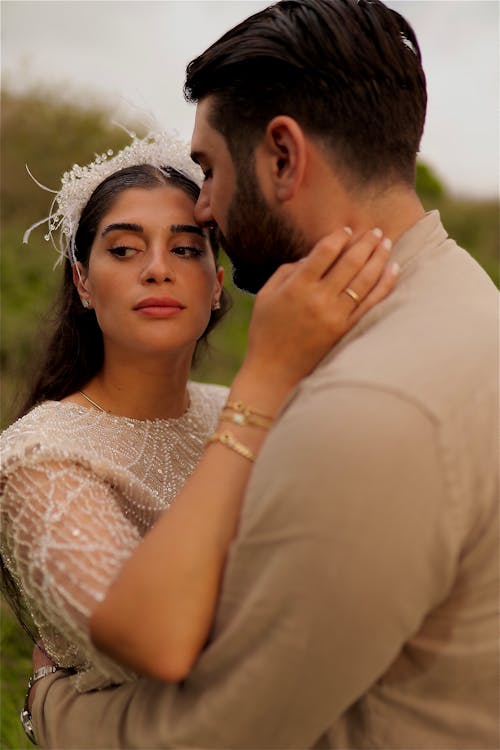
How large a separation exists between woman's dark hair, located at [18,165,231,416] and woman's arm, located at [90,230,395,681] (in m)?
1.19

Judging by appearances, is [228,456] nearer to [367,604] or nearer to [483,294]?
[367,604]

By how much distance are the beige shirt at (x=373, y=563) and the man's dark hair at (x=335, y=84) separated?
0.43 m

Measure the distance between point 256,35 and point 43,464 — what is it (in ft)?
4.10

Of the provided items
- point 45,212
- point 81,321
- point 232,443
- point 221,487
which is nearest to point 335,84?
point 232,443

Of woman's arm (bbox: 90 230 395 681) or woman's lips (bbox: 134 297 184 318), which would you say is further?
woman's lips (bbox: 134 297 184 318)

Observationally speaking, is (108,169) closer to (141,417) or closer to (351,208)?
(141,417)

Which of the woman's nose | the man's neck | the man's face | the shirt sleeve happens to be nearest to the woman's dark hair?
the woman's nose

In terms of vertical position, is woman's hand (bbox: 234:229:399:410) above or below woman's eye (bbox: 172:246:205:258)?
above

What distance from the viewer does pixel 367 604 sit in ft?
5.27

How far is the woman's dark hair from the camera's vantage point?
122 inches

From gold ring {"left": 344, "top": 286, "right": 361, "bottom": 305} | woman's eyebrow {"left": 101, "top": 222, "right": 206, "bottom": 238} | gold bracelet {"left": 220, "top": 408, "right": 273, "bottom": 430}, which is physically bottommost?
gold bracelet {"left": 220, "top": 408, "right": 273, "bottom": 430}

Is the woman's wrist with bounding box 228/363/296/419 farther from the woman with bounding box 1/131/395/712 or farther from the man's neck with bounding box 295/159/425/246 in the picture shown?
the man's neck with bounding box 295/159/425/246

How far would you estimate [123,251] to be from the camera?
2.98 metres

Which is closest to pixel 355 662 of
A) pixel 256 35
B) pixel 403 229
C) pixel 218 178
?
pixel 403 229
